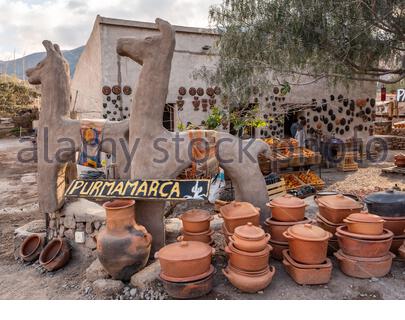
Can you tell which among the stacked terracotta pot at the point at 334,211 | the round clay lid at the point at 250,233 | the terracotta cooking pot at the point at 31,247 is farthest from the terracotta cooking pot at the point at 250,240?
the terracotta cooking pot at the point at 31,247

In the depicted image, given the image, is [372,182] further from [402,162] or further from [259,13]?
[259,13]

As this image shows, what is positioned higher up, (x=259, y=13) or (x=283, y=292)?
(x=259, y=13)

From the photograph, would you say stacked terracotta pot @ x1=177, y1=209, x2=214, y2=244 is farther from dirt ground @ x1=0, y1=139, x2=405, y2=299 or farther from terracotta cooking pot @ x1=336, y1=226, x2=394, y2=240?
terracotta cooking pot @ x1=336, y1=226, x2=394, y2=240

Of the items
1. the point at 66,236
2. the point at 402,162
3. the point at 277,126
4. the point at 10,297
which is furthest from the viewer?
the point at 277,126

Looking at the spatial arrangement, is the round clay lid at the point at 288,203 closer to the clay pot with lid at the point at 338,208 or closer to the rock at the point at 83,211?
the clay pot with lid at the point at 338,208

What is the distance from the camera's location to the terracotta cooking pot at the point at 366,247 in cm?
399

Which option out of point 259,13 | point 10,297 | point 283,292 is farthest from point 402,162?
point 10,297

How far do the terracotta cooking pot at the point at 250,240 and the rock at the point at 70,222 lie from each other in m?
3.17

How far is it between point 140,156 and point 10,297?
2598mm

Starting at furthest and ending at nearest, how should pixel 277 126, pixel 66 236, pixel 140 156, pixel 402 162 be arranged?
pixel 277 126 < pixel 402 162 < pixel 66 236 < pixel 140 156

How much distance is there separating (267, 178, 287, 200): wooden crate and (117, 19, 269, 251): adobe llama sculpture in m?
2.93

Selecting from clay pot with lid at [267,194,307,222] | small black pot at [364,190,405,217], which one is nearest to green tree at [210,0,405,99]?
small black pot at [364,190,405,217]

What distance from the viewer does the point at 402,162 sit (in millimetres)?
11289

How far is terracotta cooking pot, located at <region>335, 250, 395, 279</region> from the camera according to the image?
4.04 meters
